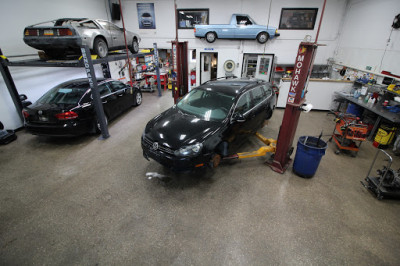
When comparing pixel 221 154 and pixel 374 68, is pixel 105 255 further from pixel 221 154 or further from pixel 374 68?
pixel 374 68

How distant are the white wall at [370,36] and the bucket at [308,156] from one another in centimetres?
381

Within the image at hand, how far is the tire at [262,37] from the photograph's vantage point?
8422 mm

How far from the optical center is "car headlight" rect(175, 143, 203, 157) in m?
3.14

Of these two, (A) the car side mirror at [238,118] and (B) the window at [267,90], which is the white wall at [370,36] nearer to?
(B) the window at [267,90]

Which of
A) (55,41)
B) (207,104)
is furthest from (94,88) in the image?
(207,104)

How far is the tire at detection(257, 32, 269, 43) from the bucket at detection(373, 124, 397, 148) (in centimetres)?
572

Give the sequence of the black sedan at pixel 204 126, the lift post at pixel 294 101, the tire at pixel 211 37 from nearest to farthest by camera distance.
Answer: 1. the lift post at pixel 294 101
2. the black sedan at pixel 204 126
3. the tire at pixel 211 37

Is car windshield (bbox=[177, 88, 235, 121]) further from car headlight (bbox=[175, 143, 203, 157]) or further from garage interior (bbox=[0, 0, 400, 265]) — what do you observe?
garage interior (bbox=[0, 0, 400, 265])

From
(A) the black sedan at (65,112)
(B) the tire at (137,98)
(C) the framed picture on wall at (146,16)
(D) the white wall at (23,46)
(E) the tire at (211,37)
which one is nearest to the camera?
(A) the black sedan at (65,112)

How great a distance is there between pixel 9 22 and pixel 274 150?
771 cm

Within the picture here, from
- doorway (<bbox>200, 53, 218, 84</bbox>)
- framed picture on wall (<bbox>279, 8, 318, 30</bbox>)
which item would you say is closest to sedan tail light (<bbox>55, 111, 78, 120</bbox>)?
doorway (<bbox>200, 53, 218, 84</bbox>)

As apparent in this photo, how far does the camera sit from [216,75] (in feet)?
29.4

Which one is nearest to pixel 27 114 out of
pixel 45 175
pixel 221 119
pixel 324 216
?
pixel 45 175

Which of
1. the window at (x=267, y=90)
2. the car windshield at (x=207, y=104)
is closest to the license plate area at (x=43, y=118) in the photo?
the car windshield at (x=207, y=104)
